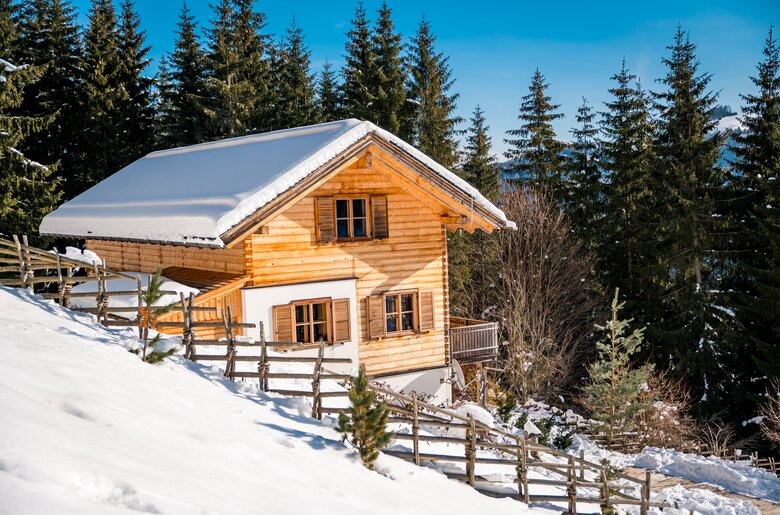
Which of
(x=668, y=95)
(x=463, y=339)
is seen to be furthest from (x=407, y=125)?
(x=463, y=339)

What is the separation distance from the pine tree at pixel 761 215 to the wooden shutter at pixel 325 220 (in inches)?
736

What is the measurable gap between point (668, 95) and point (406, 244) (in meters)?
19.2

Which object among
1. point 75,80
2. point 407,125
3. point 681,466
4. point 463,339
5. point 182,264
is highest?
point 75,80

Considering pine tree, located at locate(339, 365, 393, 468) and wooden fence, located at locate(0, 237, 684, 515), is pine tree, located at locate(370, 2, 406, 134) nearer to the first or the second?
wooden fence, located at locate(0, 237, 684, 515)

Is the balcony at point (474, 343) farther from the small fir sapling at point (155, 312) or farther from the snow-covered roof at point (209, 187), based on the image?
the small fir sapling at point (155, 312)

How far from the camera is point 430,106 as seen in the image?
3619 centimetres

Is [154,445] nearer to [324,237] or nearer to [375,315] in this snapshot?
[324,237]

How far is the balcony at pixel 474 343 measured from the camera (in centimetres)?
2206

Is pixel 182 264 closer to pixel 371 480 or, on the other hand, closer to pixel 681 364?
pixel 371 480

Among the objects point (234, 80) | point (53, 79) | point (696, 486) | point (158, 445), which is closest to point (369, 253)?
point (696, 486)

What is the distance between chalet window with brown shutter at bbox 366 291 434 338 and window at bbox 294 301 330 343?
4.85 ft

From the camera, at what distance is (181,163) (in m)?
24.5

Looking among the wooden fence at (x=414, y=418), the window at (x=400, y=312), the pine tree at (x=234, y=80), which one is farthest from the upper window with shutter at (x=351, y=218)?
the pine tree at (x=234, y=80)

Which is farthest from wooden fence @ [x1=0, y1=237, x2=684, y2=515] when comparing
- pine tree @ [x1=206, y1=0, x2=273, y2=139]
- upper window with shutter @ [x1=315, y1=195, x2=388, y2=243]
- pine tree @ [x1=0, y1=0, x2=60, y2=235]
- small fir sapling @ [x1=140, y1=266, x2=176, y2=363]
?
pine tree @ [x1=206, y1=0, x2=273, y2=139]
